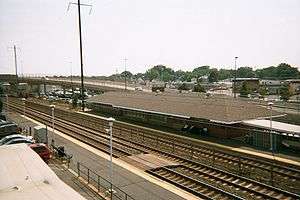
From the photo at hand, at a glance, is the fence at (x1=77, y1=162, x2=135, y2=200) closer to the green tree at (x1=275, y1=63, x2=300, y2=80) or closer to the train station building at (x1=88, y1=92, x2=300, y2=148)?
the train station building at (x1=88, y1=92, x2=300, y2=148)

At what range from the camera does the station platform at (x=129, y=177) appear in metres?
19.1

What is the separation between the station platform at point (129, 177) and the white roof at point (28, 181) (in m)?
5.16

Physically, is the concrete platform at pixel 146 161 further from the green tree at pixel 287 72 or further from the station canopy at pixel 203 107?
the green tree at pixel 287 72

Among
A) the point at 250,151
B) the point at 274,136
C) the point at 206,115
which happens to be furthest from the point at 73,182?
the point at 206,115

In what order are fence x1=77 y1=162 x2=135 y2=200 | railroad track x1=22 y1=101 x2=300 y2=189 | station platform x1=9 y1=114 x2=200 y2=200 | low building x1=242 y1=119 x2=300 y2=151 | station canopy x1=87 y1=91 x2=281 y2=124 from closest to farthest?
fence x1=77 y1=162 x2=135 y2=200 < station platform x1=9 y1=114 x2=200 y2=200 < railroad track x1=22 y1=101 x2=300 y2=189 < low building x1=242 y1=119 x2=300 y2=151 < station canopy x1=87 y1=91 x2=281 y2=124

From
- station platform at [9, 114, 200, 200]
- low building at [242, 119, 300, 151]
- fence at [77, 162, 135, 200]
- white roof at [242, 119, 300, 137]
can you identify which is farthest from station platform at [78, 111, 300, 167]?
fence at [77, 162, 135, 200]

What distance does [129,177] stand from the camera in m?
22.3

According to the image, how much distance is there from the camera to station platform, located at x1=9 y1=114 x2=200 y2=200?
19062mm

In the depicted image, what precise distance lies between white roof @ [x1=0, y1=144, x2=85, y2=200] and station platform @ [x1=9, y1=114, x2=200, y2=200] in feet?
16.9

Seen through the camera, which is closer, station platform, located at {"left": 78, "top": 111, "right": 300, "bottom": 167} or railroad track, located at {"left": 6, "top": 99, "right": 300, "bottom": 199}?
railroad track, located at {"left": 6, "top": 99, "right": 300, "bottom": 199}

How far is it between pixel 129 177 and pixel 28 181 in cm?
852

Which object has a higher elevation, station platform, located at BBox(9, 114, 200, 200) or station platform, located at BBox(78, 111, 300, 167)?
station platform, located at BBox(78, 111, 300, 167)

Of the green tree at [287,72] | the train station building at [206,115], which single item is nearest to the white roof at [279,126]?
the train station building at [206,115]

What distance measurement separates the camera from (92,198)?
18.2 meters
